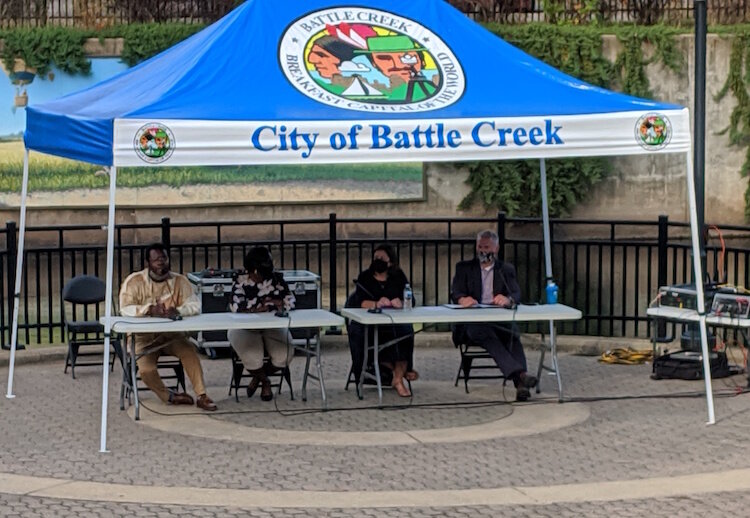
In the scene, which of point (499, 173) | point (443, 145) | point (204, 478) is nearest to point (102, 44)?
point (499, 173)

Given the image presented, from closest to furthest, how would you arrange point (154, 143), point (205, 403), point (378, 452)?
1. point (154, 143)
2. point (378, 452)
3. point (205, 403)

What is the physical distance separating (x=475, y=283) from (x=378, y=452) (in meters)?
2.70

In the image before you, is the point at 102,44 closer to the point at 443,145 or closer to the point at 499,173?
the point at 499,173

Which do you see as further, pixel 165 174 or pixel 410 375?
pixel 165 174

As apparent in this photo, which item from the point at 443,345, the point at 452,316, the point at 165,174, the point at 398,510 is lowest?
the point at 398,510

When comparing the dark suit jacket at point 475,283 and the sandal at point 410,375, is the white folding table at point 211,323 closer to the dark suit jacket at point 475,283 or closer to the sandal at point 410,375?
the sandal at point 410,375

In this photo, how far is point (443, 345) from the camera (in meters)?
15.2

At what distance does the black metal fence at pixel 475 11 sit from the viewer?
63.1 feet

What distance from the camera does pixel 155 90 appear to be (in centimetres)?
1098

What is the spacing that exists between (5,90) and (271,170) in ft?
11.9

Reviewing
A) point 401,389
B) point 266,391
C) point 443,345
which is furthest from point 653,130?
point 443,345

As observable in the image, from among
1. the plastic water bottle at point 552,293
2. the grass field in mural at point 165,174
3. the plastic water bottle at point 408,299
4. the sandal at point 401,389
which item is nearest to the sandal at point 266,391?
the sandal at point 401,389

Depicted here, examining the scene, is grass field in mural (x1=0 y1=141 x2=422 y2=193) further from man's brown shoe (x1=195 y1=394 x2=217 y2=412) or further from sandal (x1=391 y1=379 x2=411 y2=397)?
man's brown shoe (x1=195 y1=394 x2=217 y2=412)

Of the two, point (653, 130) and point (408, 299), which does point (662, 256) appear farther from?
point (653, 130)
